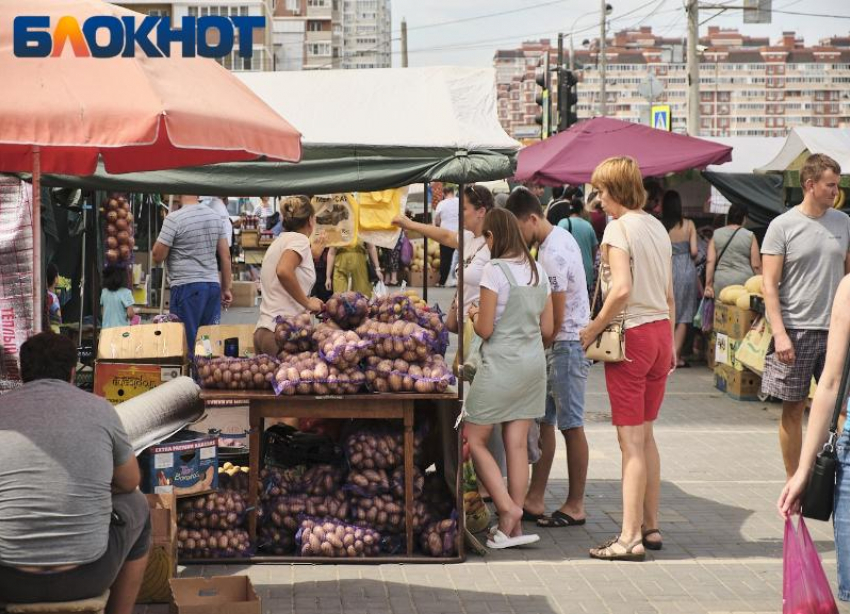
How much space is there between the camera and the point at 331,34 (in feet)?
391

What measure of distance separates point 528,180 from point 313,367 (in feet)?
26.8

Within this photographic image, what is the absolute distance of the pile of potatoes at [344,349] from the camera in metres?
6.57

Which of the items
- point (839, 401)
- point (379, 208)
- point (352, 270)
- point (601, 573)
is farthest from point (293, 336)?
point (352, 270)

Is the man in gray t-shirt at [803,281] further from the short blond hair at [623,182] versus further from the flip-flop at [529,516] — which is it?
the flip-flop at [529,516]

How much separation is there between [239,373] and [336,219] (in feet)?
8.86

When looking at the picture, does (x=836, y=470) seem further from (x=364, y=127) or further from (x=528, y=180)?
(x=528, y=180)

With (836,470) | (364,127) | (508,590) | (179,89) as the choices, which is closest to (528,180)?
(364,127)

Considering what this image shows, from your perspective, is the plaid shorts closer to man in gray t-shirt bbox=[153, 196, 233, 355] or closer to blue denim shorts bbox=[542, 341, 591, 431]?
blue denim shorts bbox=[542, 341, 591, 431]

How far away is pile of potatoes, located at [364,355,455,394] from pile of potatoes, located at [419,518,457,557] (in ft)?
2.55

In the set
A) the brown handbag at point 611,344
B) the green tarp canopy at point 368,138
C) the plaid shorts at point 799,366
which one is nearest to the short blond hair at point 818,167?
the plaid shorts at point 799,366

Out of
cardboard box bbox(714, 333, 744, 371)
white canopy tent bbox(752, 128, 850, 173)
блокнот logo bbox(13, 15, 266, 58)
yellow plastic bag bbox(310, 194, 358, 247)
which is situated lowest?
cardboard box bbox(714, 333, 744, 371)

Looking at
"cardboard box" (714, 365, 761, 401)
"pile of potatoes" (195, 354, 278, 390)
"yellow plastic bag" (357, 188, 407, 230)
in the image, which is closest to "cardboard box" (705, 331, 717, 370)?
"cardboard box" (714, 365, 761, 401)

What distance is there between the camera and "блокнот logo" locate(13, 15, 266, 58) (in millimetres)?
4707

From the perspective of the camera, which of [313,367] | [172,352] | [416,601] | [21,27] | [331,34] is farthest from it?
[331,34]
